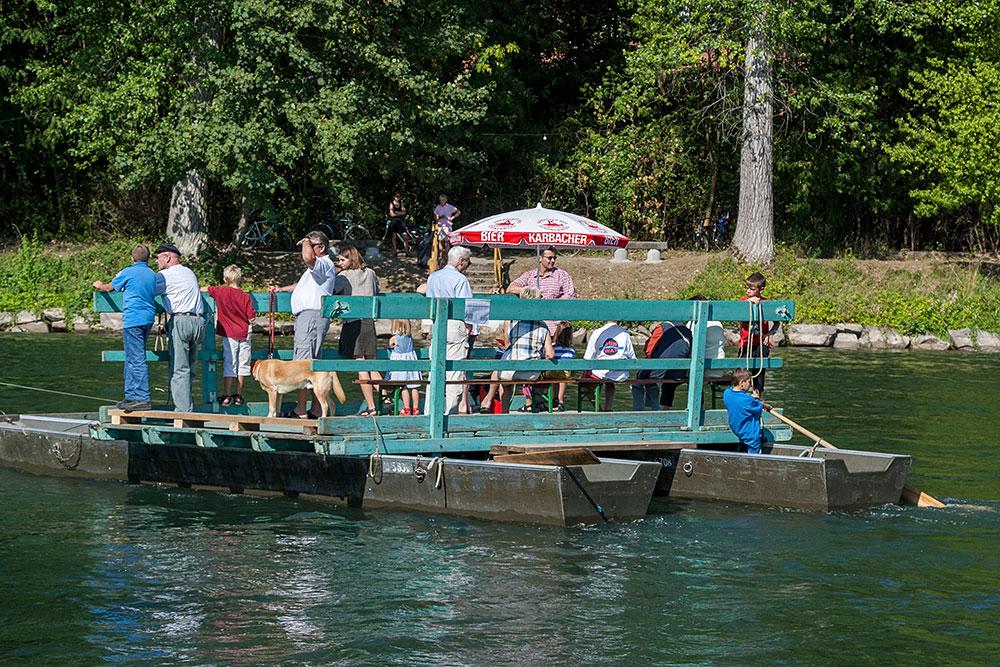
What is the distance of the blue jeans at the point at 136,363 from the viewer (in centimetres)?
1267

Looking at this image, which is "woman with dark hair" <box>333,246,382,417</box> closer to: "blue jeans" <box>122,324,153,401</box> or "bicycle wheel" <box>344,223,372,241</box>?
"blue jeans" <box>122,324,153,401</box>

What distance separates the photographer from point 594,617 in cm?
877

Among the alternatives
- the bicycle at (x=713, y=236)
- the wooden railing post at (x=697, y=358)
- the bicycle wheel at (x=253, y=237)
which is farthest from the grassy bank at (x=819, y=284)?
the wooden railing post at (x=697, y=358)

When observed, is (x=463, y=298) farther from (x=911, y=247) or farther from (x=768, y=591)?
(x=911, y=247)

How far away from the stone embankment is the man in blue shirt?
1546cm

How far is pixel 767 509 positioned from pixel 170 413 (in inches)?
225

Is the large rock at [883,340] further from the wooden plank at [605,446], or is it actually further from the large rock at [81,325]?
the wooden plank at [605,446]

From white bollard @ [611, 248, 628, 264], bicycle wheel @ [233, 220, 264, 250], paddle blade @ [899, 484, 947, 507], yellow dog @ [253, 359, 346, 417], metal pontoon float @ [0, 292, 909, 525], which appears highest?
bicycle wheel @ [233, 220, 264, 250]

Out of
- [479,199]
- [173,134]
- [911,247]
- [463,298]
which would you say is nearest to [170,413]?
[463,298]

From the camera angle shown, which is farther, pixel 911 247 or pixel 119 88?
pixel 911 247

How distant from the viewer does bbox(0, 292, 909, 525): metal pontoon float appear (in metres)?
11.1

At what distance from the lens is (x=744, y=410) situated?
12.5 metres

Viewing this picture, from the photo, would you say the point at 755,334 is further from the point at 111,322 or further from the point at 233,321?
the point at 111,322

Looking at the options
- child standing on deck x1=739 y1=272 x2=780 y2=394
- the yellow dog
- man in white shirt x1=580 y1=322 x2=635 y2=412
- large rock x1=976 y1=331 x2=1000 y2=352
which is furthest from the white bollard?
the yellow dog
